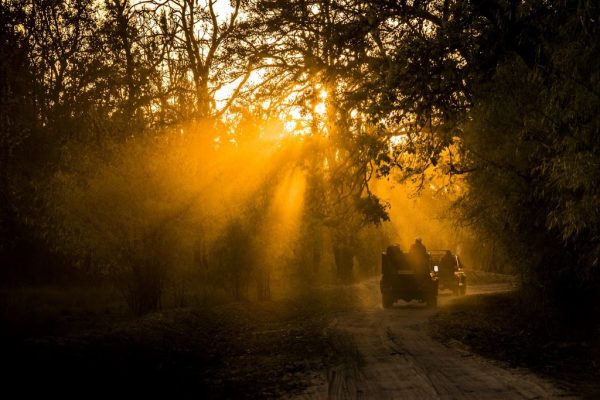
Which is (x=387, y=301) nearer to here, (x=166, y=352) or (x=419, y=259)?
(x=419, y=259)

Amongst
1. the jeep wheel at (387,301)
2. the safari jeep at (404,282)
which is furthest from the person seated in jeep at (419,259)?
the jeep wheel at (387,301)

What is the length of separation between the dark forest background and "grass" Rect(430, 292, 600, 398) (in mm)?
796

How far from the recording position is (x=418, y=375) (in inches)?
398

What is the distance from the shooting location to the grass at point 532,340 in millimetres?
10652

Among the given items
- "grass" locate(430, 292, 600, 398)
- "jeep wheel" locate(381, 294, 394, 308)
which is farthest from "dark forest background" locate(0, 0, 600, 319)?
"jeep wheel" locate(381, 294, 394, 308)

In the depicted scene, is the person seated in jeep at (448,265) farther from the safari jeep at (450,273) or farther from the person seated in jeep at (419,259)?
the person seated in jeep at (419,259)

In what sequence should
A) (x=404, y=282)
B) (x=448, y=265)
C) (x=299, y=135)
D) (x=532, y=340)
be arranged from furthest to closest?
(x=448, y=265) < (x=404, y=282) < (x=299, y=135) < (x=532, y=340)

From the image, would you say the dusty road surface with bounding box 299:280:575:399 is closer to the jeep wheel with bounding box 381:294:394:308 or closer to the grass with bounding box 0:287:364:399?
the grass with bounding box 0:287:364:399

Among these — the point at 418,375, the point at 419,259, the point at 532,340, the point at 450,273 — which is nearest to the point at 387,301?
the point at 419,259

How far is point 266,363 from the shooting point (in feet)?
40.0

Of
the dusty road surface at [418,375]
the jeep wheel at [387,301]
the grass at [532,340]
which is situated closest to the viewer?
the dusty road surface at [418,375]

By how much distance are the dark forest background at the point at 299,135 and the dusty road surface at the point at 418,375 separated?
95.6 inches

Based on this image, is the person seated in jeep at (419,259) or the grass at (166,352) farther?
the person seated in jeep at (419,259)

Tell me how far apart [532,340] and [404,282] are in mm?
9761
